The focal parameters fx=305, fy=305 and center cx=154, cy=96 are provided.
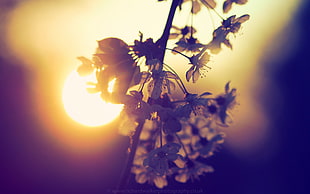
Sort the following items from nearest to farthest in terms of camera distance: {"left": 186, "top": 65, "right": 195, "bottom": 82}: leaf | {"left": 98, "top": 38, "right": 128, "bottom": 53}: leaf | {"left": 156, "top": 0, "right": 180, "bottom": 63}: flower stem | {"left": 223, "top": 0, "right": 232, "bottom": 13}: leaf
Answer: {"left": 156, "top": 0, "right": 180, "bottom": 63}: flower stem
{"left": 98, "top": 38, "right": 128, "bottom": 53}: leaf
{"left": 186, "top": 65, "right": 195, "bottom": 82}: leaf
{"left": 223, "top": 0, "right": 232, "bottom": 13}: leaf

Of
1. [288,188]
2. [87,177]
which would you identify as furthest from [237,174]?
[87,177]

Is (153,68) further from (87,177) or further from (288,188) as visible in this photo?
(288,188)

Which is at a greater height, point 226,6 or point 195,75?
point 226,6

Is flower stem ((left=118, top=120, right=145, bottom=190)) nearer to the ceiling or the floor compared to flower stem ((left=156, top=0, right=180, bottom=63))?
nearer to the floor

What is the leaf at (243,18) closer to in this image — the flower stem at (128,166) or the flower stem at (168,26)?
the flower stem at (168,26)

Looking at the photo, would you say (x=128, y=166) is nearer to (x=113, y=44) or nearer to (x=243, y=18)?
(x=113, y=44)

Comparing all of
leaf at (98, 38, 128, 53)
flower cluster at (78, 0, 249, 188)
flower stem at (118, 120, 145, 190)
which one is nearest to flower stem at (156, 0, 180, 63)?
flower cluster at (78, 0, 249, 188)

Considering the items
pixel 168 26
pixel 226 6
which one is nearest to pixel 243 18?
pixel 226 6

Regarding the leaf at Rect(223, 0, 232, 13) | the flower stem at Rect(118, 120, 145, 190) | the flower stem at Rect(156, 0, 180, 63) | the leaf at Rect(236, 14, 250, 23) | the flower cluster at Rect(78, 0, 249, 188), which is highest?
the leaf at Rect(223, 0, 232, 13)

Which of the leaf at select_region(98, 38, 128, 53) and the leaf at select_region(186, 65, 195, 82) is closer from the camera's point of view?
the leaf at select_region(98, 38, 128, 53)

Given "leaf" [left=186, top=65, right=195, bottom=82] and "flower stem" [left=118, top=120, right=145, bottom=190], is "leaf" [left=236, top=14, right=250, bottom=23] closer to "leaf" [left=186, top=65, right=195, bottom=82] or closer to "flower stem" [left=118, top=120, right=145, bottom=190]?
"leaf" [left=186, top=65, right=195, bottom=82]

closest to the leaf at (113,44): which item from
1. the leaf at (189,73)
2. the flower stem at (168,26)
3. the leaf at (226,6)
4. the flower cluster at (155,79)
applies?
the flower cluster at (155,79)
